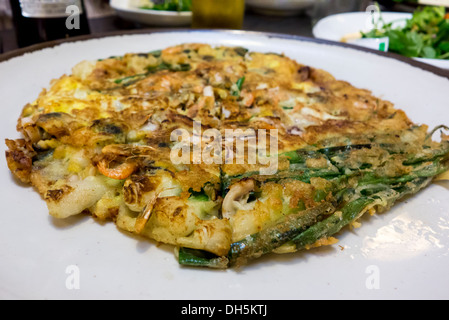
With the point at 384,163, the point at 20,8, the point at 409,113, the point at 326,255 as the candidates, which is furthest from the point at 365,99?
the point at 20,8

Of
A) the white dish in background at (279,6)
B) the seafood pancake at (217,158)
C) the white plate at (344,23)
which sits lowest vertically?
the seafood pancake at (217,158)

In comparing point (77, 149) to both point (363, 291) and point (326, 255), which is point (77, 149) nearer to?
point (326, 255)
